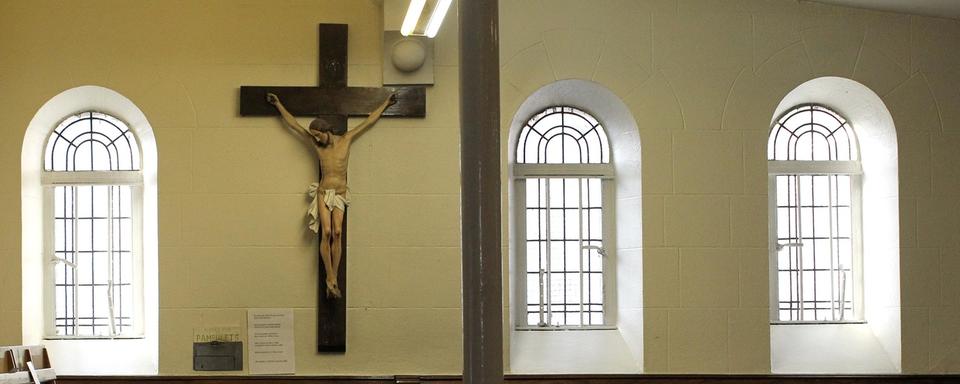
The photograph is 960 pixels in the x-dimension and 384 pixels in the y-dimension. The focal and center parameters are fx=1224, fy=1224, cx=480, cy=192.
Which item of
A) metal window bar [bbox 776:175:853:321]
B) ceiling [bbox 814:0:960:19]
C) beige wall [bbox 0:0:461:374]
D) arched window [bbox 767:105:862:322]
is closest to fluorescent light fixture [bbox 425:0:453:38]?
beige wall [bbox 0:0:461:374]

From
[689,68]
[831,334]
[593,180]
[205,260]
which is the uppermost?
[689,68]

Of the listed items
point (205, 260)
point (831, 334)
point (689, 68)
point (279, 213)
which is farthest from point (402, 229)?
point (831, 334)

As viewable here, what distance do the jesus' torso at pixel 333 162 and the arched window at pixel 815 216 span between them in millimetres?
2622

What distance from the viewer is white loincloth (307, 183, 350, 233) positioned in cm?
670

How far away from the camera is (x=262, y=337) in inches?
266

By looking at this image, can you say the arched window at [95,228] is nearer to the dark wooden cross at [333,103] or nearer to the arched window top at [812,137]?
the dark wooden cross at [333,103]

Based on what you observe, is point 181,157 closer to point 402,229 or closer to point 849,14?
point 402,229

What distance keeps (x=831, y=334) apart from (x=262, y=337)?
3360mm

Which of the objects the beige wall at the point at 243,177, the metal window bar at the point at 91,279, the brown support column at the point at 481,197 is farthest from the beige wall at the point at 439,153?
the brown support column at the point at 481,197

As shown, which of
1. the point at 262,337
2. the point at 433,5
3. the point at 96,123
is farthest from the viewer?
the point at 96,123

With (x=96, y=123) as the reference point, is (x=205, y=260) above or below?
below

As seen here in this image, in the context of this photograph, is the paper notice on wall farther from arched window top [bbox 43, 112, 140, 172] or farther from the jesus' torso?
arched window top [bbox 43, 112, 140, 172]

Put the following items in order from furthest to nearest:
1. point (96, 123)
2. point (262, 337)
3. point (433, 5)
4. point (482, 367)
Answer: point (96, 123), point (262, 337), point (433, 5), point (482, 367)

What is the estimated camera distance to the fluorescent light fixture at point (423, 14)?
202 inches
